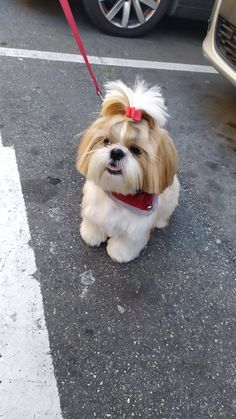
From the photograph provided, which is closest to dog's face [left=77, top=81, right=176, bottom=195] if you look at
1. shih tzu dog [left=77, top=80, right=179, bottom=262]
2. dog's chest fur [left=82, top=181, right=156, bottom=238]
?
shih tzu dog [left=77, top=80, right=179, bottom=262]

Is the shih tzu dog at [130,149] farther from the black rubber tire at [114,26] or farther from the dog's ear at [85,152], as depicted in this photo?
the black rubber tire at [114,26]

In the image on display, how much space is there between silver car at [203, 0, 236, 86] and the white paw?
71.9 inches

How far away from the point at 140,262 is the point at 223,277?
1.65 ft

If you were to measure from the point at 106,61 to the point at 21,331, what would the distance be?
286 cm

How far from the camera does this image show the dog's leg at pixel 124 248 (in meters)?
2.05

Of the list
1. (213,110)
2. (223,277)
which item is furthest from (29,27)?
(223,277)

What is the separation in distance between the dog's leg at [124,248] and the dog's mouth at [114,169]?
512 millimetres

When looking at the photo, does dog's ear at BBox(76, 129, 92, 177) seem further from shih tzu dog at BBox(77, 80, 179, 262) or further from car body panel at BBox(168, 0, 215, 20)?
car body panel at BBox(168, 0, 215, 20)

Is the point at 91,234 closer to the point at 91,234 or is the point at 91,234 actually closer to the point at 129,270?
the point at 91,234

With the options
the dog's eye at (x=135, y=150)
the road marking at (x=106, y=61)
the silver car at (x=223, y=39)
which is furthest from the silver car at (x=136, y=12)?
the dog's eye at (x=135, y=150)

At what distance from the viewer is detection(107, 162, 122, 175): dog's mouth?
61.7 inches

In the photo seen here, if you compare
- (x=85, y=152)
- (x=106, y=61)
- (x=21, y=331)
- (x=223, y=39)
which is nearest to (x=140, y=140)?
(x=85, y=152)

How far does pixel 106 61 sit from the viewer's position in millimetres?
3785

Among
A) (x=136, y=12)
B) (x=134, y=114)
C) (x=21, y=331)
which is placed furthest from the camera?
(x=136, y=12)
